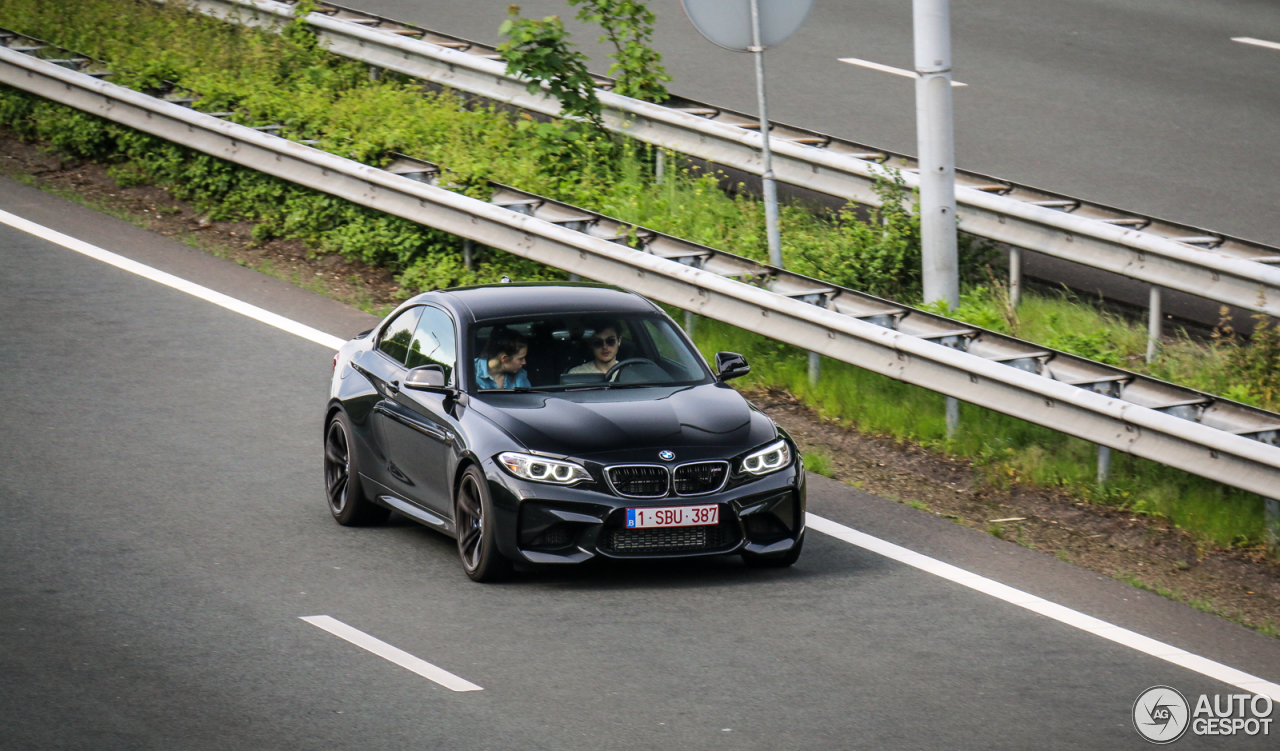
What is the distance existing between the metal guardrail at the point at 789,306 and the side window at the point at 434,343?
8.82 feet

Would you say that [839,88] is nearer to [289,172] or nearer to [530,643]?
[289,172]

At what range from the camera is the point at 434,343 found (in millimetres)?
10266

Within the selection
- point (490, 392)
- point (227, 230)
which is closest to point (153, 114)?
point (227, 230)

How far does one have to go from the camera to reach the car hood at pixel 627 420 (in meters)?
9.05

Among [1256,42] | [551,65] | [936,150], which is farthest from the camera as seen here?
[1256,42]

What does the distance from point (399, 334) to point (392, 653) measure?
3108 millimetres

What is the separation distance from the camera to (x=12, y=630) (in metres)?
8.21

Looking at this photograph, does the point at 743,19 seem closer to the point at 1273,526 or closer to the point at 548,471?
the point at 548,471

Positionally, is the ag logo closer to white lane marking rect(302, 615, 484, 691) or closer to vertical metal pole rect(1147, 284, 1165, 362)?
white lane marking rect(302, 615, 484, 691)

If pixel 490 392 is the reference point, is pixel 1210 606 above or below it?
below

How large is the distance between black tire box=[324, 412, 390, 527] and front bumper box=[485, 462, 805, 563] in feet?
5.43

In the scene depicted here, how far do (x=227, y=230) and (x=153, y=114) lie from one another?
4.65ft

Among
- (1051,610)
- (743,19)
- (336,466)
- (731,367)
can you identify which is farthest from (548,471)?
(743,19)

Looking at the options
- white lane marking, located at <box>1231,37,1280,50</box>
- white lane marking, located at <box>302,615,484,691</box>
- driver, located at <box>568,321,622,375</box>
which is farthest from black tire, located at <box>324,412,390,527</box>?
white lane marking, located at <box>1231,37,1280,50</box>
